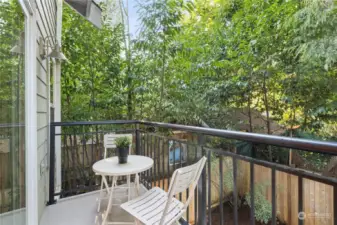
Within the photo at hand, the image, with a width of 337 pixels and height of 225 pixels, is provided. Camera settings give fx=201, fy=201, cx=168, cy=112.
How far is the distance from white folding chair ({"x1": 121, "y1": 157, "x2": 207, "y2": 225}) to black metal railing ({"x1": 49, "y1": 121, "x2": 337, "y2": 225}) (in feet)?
0.59

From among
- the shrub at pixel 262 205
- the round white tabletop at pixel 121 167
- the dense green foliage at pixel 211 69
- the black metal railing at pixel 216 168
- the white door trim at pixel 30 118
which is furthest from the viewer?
the dense green foliage at pixel 211 69

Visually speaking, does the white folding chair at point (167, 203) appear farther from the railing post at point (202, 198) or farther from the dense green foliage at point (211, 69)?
the dense green foliage at point (211, 69)

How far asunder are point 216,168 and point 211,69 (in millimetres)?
2144

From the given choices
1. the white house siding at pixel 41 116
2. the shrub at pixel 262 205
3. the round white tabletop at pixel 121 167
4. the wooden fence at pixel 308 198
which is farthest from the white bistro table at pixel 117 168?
the shrub at pixel 262 205

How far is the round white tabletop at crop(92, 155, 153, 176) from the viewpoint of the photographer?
6.30 ft

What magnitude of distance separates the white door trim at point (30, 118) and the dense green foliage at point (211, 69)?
214 cm

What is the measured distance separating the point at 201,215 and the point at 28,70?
192cm

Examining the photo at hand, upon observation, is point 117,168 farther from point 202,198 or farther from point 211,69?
point 211,69

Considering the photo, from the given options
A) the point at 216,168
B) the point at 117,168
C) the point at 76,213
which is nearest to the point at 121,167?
the point at 117,168

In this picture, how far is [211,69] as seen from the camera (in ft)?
14.7

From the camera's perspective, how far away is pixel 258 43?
4.22 m

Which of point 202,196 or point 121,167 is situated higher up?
point 121,167

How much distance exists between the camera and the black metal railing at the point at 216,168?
37.0 inches

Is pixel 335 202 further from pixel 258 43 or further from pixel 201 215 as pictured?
pixel 258 43
